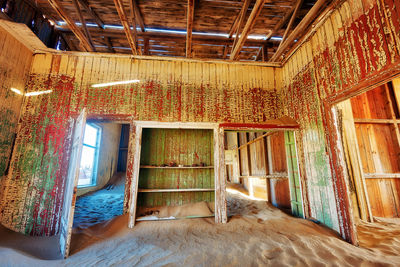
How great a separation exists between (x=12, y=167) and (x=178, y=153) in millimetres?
3434

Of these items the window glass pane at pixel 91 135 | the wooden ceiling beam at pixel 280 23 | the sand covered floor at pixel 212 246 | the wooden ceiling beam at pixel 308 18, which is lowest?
the sand covered floor at pixel 212 246

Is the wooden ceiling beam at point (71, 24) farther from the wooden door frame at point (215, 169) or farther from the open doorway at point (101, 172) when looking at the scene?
the open doorway at point (101, 172)

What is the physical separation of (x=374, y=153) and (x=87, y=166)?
985cm

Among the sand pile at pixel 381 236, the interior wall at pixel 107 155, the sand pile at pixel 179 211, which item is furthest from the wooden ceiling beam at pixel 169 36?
the sand pile at pixel 381 236

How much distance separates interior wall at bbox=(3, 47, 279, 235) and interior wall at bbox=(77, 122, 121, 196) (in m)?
3.81

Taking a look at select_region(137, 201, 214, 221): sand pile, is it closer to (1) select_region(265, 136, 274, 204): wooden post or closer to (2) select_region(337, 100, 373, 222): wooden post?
(1) select_region(265, 136, 274, 204): wooden post

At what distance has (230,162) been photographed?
981 cm

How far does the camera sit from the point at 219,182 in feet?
13.0

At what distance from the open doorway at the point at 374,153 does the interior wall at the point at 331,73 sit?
0.95m

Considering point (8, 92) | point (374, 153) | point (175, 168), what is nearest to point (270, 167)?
point (374, 153)

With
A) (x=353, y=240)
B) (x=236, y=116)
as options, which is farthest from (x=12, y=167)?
(x=353, y=240)

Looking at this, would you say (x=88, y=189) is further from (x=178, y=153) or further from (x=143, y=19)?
(x=143, y=19)

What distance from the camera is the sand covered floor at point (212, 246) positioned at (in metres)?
2.31

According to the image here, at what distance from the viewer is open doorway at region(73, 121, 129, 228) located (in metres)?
5.36
